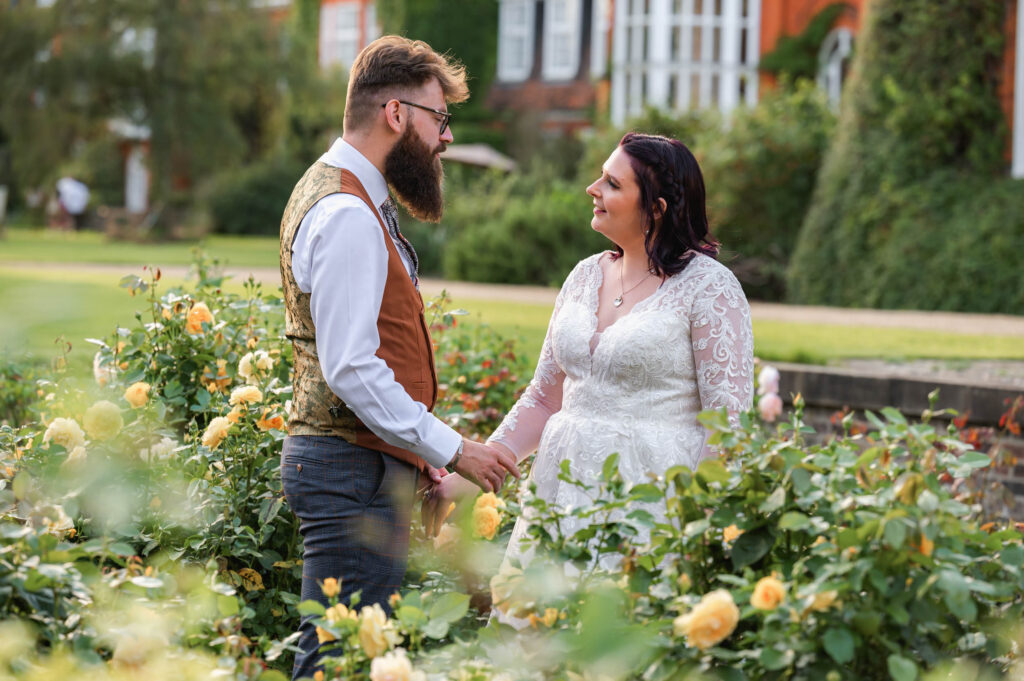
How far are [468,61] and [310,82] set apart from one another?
4.39 metres

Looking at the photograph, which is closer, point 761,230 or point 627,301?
point 627,301

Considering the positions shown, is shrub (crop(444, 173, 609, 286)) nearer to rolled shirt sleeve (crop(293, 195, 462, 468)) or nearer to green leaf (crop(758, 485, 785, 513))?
rolled shirt sleeve (crop(293, 195, 462, 468))

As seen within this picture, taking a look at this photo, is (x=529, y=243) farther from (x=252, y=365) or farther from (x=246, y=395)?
(x=246, y=395)

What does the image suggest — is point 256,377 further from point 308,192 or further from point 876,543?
point 876,543

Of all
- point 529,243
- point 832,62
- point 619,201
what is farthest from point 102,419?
point 832,62

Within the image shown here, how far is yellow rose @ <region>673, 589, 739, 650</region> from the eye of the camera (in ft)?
5.41

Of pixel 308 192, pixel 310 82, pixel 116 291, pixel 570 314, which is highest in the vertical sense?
pixel 310 82

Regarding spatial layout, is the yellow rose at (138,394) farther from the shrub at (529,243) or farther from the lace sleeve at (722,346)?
the shrub at (529,243)

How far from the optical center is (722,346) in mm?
2699

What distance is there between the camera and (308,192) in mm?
2545

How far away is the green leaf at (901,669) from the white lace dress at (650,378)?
3.47 ft

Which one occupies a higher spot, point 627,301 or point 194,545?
point 627,301

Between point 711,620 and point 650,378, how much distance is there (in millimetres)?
1172

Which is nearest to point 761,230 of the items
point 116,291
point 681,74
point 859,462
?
point 116,291
